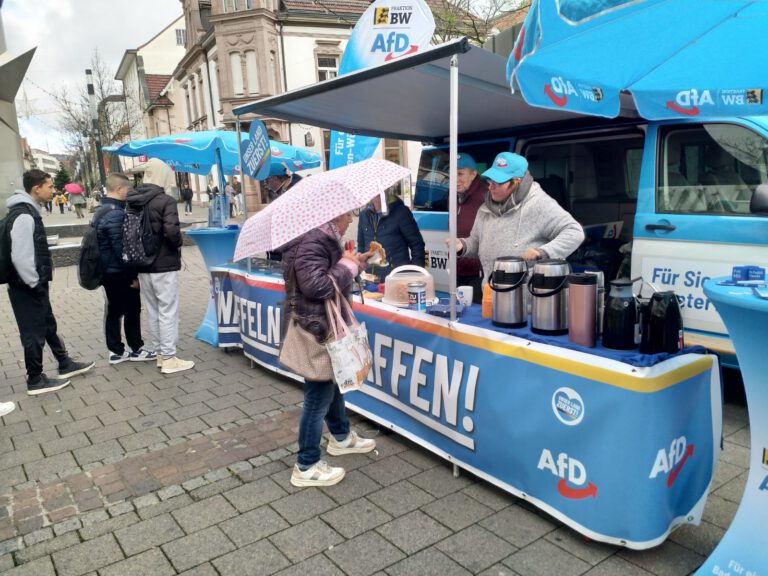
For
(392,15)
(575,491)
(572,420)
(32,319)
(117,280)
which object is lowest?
(575,491)

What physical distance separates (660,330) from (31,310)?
4810 mm

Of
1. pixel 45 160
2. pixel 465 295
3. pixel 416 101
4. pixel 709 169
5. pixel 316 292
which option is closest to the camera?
pixel 316 292

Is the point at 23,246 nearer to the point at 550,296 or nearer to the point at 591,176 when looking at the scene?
the point at 550,296

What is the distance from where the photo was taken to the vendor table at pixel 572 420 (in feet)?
7.70

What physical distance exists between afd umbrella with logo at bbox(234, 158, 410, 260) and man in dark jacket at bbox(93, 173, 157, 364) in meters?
2.87

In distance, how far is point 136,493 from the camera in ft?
10.6

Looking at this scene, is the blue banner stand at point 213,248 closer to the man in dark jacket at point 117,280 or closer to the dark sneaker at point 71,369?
the man in dark jacket at point 117,280

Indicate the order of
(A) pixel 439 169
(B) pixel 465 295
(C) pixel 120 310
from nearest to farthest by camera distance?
1. (B) pixel 465 295
2. (C) pixel 120 310
3. (A) pixel 439 169

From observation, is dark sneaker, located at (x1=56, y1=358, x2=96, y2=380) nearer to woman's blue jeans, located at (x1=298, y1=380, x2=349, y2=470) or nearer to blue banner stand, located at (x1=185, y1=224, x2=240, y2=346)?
blue banner stand, located at (x1=185, y1=224, x2=240, y2=346)

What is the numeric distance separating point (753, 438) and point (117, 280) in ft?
16.8

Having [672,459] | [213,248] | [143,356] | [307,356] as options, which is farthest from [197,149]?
[672,459]

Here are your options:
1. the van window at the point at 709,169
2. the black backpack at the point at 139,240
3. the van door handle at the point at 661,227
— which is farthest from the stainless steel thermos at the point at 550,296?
the black backpack at the point at 139,240

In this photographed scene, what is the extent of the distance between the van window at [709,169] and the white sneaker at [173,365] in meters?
4.36

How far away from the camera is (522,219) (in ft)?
11.7
